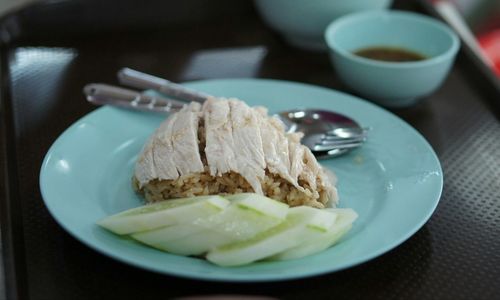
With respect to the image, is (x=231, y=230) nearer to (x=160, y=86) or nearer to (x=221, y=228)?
(x=221, y=228)

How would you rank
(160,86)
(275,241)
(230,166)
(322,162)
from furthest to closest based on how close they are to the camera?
(160,86) < (322,162) < (230,166) < (275,241)

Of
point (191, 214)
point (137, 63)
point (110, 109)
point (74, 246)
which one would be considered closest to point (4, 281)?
point (74, 246)

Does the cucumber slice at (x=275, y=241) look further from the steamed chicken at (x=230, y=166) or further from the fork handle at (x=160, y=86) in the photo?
the fork handle at (x=160, y=86)

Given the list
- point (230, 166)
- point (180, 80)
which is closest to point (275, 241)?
point (230, 166)

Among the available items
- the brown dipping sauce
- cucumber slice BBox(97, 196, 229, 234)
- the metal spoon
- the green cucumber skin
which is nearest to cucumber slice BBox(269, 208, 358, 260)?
the green cucumber skin

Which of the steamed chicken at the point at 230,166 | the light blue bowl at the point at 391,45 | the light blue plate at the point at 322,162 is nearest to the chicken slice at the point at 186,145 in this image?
the steamed chicken at the point at 230,166

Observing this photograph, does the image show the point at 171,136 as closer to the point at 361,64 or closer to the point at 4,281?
the point at 4,281
